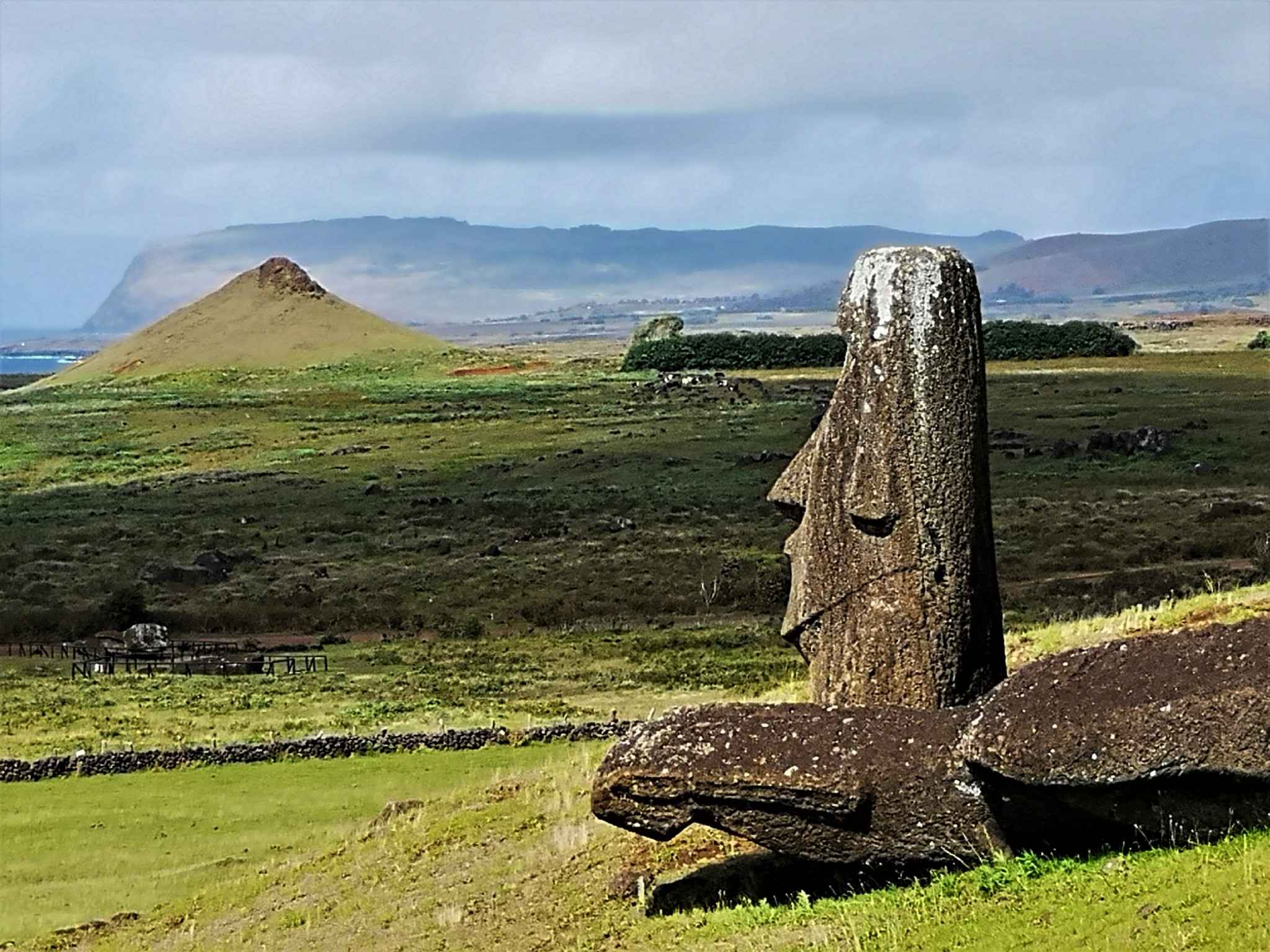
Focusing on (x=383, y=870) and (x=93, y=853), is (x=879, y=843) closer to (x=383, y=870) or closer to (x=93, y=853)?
(x=383, y=870)

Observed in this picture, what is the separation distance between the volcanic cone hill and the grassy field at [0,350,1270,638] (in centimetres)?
4003

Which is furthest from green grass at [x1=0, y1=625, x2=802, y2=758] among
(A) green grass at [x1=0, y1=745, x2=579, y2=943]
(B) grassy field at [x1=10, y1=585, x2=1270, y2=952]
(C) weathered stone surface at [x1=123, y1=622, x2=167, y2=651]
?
(B) grassy field at [x1=10, y1=585, x2=1270, y2=952]

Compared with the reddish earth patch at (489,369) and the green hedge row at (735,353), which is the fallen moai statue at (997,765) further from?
the reddish earth patch at (489,369)

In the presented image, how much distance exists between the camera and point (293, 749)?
96.1 feet

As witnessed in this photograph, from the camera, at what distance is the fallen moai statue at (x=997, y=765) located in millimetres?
9555

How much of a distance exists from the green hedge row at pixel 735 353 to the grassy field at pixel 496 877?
12014 cm

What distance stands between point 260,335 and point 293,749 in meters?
157

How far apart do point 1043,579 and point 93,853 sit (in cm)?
2962

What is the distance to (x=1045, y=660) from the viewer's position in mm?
10633

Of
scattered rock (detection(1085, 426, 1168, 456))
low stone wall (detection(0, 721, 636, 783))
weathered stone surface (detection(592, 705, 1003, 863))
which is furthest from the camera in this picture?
scattered rock (detection(1085, 426, 1168, 456))

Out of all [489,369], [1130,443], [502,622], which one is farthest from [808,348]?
[502,622]

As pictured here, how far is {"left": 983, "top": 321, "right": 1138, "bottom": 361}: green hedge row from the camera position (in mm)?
143000

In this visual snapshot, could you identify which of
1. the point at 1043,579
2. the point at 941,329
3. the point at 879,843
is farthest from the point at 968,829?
the point at 1043,579

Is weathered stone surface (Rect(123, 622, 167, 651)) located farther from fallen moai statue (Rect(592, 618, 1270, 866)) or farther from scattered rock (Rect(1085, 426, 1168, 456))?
scattered rock (Rect(1085, 426, 1168, 456))
